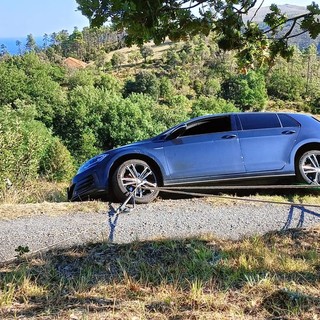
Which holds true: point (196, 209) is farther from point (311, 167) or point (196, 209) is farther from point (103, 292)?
Result: point (103, 292)

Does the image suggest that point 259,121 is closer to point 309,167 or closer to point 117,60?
point 309,167

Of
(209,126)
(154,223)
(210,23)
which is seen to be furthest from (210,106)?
(210,23)

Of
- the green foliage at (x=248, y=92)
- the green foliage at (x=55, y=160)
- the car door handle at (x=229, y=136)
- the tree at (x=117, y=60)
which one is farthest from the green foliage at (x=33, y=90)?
the car door handle at (x=229, y=136)

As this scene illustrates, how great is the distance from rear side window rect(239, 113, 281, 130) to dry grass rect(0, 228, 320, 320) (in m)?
3.04

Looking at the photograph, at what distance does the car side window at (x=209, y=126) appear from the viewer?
6.94m

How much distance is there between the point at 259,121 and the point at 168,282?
444 cm

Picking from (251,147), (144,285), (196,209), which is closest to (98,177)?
(196,209)

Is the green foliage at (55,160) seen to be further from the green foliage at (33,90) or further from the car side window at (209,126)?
the car side window at (209,126)

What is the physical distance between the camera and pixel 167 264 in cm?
367

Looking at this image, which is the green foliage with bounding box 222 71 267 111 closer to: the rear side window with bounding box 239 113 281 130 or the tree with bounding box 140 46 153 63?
the tree with bounding box 140 46 153 63

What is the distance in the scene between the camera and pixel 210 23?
4203 mm

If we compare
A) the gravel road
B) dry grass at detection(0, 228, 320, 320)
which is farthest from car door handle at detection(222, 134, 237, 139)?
dry grass at detection(0, 228, 320, 320)

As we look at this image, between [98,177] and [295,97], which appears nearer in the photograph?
[98,177]

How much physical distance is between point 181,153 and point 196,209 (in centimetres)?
99
